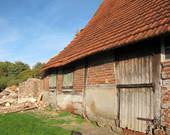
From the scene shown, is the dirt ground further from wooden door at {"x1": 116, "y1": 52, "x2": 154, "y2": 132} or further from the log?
the log

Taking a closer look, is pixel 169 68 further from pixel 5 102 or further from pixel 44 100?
pixel 5 102

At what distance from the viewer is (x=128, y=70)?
8781 millimetres

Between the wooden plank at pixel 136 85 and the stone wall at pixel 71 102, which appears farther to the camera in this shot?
the stone wall at pixel 71 102

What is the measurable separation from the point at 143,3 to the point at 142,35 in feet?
9.64

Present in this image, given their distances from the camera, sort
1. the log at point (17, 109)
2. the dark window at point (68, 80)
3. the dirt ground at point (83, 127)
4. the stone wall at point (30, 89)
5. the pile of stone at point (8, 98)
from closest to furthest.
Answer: the dirt ground at point (83, 127) < the dark window at point (68, 80) < the log at point (17, 109) < the pile of stone at point (8, 98) < the stone wall at point (30, 89)

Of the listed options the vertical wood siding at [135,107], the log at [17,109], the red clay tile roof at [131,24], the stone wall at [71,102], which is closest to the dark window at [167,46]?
the red clay tile roof at [131,24]

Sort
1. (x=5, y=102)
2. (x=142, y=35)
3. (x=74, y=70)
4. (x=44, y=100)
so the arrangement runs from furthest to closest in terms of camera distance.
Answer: (x=5, y=102), (x=44, y=100), (x=74, y=70), (x=142, y=35)

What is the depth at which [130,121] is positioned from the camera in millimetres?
8570

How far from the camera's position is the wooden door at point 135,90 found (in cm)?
780

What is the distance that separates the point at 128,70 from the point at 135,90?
74cm

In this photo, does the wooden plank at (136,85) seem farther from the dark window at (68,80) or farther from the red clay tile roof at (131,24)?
the dark window at (68,80)

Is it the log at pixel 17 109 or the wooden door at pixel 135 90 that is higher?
the wooden door at pixel 135 90

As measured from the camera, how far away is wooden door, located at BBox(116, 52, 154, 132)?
25.6 feet

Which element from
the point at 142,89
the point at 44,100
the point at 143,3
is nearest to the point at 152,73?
the point at 142,89
